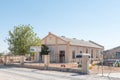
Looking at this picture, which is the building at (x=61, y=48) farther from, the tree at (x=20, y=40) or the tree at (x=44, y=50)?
the tree at (x=20, y=40)

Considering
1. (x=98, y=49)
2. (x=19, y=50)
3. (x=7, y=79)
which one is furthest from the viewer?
(x=98, y=49)

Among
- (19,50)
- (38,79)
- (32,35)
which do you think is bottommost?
(38,79)

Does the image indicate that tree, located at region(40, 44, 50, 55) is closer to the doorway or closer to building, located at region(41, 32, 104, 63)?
building, located at region(41, 32, 104, 63)

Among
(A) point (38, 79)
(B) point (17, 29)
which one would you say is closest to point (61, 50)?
(B) point (17, 29)

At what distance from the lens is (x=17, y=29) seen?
143ft

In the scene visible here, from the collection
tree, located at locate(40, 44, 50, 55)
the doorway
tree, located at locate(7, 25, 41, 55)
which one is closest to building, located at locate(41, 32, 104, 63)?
the doorway

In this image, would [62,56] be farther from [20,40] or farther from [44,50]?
[20,40]

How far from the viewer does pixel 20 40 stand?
42.8 meters

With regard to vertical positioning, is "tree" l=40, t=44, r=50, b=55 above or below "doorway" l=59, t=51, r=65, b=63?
above

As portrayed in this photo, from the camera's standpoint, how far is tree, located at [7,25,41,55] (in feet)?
140

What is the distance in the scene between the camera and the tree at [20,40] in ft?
140

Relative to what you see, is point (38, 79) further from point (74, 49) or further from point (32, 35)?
point (74, 49)

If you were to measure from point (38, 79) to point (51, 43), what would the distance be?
3000 cm

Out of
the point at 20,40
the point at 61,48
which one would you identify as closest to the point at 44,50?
the point at 61,48
